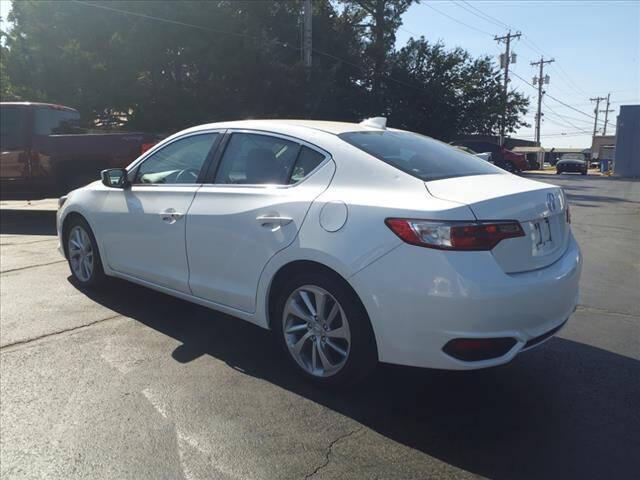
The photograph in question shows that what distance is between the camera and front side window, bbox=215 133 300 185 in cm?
362

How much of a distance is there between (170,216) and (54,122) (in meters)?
7.28

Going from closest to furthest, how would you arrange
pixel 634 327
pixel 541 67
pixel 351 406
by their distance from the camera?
pixel 351 406 → pixel 634 327 → pixel 541 67

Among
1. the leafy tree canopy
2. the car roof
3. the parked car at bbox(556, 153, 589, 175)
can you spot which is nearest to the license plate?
the car roof

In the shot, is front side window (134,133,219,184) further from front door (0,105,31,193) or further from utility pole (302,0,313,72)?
utility pole (302,0,313,72)

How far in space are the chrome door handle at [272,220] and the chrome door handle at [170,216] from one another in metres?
0.85

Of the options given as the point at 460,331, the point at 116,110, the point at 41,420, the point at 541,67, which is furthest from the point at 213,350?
the point at 541,67

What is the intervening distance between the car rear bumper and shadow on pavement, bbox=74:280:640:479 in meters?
0.36

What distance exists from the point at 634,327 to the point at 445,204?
267cm

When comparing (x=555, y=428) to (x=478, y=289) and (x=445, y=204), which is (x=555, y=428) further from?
(x=445, y=204)

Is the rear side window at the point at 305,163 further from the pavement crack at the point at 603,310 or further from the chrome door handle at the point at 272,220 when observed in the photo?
the pavement crack at the point at 603,310

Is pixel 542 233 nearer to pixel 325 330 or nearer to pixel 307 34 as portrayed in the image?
pixel 325 330

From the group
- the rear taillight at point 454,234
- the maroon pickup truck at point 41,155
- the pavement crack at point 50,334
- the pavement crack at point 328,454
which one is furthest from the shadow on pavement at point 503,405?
Answer: the maroon pickup truck at point 41,155

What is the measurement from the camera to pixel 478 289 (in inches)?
107

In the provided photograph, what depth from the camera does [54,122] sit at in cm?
1005
